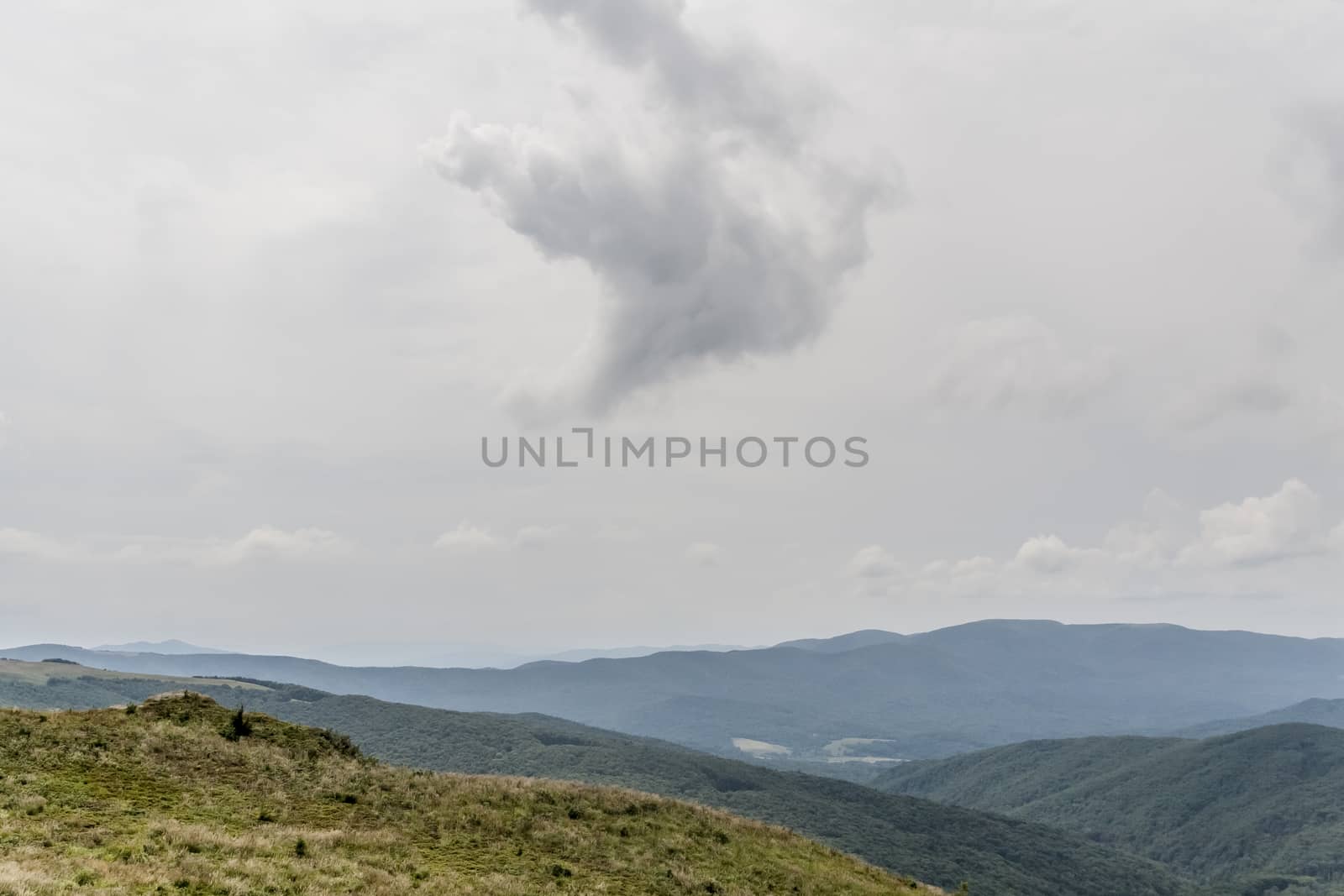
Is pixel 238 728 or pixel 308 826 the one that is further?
pixel 238 728

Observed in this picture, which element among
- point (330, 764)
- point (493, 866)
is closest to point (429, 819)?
point (493, 866)

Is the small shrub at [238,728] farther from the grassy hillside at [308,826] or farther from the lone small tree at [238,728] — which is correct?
the grassy hillside at [308,826]

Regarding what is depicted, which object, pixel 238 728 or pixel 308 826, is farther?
pixel 238 728

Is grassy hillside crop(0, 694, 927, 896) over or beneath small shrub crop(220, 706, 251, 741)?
beneath

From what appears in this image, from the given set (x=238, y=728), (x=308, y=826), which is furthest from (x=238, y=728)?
(x=308, y=826)

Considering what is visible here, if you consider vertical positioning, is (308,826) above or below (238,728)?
below

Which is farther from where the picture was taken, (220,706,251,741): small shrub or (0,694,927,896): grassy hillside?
(220,706,251,741): small shrub

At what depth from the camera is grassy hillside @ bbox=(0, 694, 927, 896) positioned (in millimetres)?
25469

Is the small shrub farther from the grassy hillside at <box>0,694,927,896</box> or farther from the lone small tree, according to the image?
the grassy hillside at <box>0,694,927,896</box>

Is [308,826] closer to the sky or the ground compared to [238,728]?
closer to the ground

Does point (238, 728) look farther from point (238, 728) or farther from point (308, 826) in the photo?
point (308, 826)

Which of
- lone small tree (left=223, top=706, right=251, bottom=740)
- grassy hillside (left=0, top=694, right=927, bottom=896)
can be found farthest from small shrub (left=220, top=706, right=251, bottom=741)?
grassy hillside (left=0, top=694, right=927, bottom=896)

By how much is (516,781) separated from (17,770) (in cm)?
2516

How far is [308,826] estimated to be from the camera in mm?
32844
